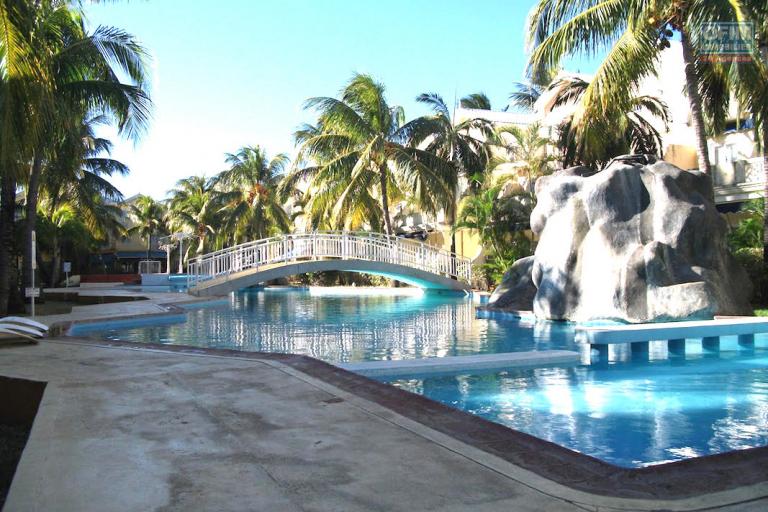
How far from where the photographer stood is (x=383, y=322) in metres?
15.6

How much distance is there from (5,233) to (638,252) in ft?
45.9

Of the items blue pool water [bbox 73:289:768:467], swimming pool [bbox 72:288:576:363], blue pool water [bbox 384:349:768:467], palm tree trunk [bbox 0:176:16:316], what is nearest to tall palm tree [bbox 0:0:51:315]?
swimming pool [bbox 72:288:576:363]

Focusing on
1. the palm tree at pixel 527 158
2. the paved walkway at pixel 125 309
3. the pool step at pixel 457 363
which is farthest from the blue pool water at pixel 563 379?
the palm tree at pixel 527 158

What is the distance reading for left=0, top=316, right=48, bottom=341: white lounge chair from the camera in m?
8.93

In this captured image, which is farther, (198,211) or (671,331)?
(198,211)

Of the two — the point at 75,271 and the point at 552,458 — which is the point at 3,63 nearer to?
the point at 552,458

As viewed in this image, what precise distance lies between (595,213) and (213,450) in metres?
12.1

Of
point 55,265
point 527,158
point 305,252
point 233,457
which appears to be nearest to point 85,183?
point 55,265

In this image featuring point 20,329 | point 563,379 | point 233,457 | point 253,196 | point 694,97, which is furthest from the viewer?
point 253,196

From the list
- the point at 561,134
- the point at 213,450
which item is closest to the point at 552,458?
the point at 213,450

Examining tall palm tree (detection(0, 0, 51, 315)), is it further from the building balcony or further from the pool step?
the building balcony

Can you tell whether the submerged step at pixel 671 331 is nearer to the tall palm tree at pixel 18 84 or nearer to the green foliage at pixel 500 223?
the tall palm tree at pixel 18 84

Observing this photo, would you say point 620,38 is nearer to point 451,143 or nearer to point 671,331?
point 671,331

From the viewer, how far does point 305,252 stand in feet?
77.6
